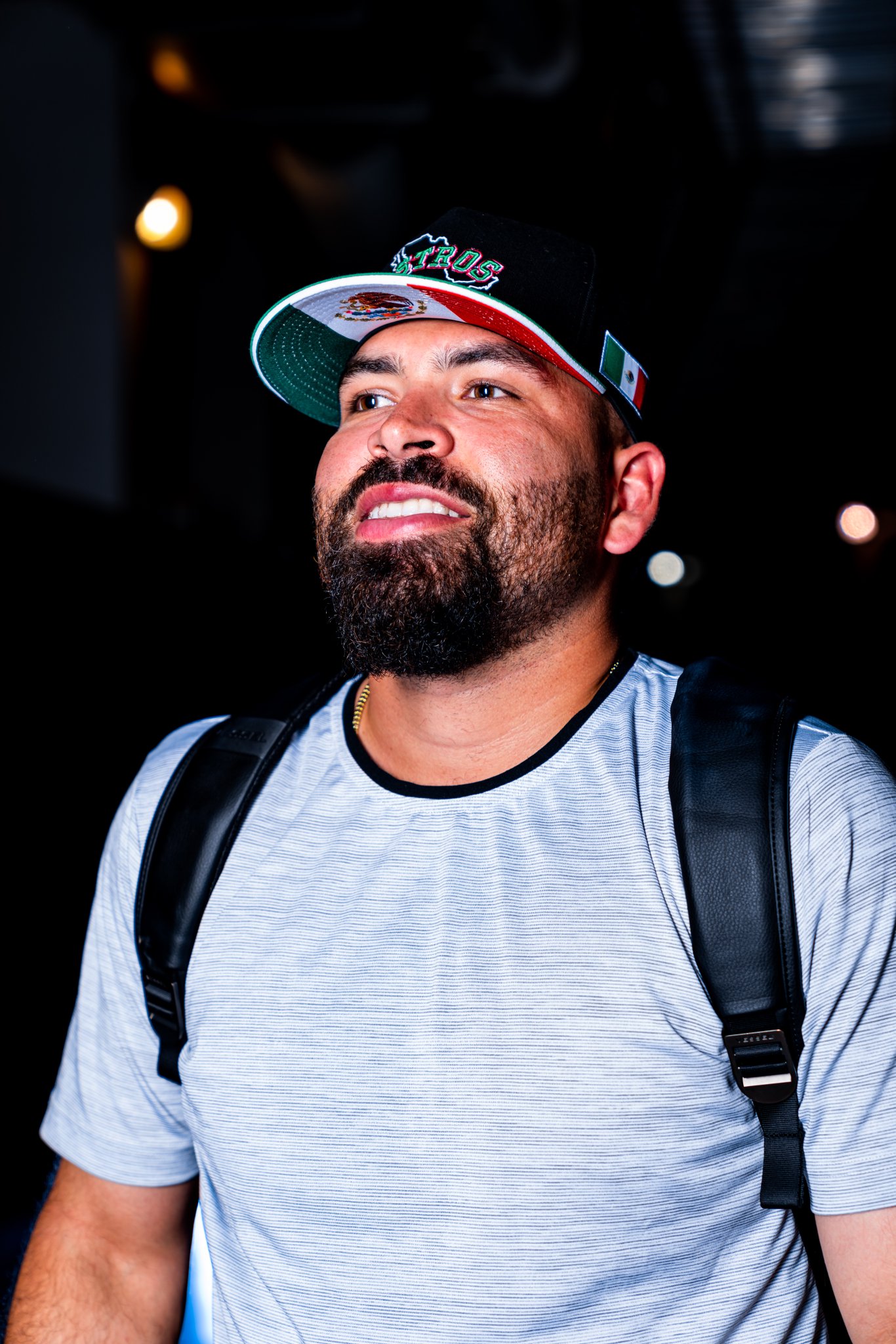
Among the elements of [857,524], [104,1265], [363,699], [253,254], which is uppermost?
[253,254]

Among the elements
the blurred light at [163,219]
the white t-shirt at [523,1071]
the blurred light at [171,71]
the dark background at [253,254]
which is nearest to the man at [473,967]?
the white t-shirt at [523,1071]

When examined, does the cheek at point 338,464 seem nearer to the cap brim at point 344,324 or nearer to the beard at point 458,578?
the beard at point 458,578

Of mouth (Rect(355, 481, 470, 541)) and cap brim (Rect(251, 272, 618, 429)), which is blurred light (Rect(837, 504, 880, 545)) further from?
mouth (Rect(355, 481, 470, 541))

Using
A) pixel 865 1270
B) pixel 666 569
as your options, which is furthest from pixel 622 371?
pixel 666 569

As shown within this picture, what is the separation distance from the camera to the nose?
1.63m

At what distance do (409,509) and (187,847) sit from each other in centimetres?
59

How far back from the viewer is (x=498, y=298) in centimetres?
170

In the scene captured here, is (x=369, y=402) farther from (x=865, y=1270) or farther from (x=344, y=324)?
(x=865, y=1270)

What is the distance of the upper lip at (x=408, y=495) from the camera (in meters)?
1.61

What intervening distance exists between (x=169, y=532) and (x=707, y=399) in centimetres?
826

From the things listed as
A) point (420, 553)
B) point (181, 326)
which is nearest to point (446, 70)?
point (181, 326)

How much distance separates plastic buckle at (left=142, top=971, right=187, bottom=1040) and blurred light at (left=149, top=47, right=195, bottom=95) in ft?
15.8

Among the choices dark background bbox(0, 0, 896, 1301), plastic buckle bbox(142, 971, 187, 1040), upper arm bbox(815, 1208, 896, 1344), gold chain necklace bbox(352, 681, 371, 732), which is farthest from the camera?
dark background bbox(0, 0, 896, 1301)

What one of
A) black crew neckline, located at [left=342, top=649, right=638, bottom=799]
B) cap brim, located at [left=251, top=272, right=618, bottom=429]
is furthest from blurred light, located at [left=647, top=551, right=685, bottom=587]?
black crew neckline, located at [left=342, top=649, right=638, bottom=799]
